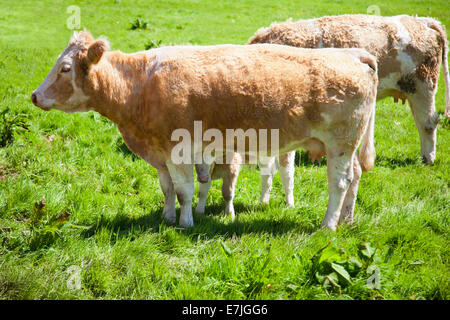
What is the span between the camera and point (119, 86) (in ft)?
15.3

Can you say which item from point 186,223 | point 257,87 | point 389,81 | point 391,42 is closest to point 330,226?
point 186,223

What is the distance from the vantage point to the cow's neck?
4605mm

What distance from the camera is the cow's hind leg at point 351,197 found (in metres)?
5.08

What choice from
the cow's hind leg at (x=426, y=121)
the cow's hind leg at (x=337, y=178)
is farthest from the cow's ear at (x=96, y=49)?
the cow's hind leg at (x=426, y=121)

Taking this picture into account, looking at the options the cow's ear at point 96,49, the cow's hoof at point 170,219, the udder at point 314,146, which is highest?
the cow's ear at point 96,49

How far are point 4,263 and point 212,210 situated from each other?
2.71 meters

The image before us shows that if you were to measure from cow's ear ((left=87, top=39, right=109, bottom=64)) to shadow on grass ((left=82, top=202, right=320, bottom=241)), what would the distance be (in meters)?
1.72

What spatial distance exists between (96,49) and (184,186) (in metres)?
1.72

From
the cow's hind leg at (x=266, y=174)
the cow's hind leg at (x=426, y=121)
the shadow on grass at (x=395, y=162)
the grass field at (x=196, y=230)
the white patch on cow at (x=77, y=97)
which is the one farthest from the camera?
the shadow on grass at (x=395, y=162)

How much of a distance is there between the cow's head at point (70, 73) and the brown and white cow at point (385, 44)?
2074mm

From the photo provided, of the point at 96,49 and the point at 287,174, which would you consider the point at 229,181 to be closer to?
the point at 287,174

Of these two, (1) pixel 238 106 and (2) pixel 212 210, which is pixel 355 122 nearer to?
(1) pixel 238 106

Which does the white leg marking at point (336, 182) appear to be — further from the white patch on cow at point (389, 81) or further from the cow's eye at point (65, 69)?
the cow's eye at point (65, 69)
